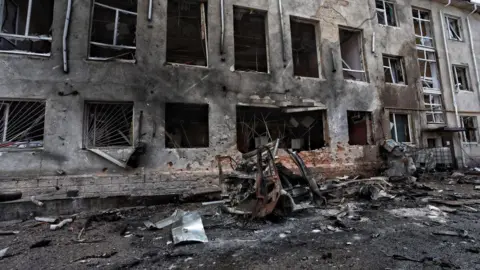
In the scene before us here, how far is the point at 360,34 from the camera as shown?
11227 mm

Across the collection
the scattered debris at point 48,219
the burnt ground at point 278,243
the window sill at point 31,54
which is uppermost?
the window sill at point 31,54

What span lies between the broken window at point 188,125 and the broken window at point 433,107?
10741 millimetres

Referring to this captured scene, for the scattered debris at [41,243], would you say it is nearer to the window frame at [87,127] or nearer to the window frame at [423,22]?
the window frame at [87,127]

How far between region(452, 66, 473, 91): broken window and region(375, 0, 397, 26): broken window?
14.6ft

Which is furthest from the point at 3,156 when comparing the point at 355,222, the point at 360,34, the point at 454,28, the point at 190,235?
the point at 454,28

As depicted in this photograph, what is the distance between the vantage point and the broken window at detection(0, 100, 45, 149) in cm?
645

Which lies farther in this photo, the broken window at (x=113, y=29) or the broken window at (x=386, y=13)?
the broken window at (x=386, y=13)

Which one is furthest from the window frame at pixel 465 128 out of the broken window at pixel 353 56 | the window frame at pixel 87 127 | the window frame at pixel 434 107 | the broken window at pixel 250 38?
the window frame at pixel 87 127

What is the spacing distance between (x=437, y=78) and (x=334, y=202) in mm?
10792

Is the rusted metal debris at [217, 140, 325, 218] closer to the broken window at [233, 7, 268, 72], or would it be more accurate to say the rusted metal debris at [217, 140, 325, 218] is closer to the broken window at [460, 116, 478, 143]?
the broken window at [233, 7, 268, 72]

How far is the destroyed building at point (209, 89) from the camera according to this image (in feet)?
22.0

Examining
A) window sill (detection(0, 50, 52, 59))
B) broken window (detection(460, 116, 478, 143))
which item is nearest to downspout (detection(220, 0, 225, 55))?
window sill (detection(0, 50, 52, 59))

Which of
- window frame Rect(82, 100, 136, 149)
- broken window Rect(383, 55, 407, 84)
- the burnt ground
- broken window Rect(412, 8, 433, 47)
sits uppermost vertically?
broken window Rect(412, 8, 433, 47)

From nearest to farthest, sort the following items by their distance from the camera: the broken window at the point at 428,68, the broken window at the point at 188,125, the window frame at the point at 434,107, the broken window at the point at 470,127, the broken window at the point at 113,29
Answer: the broken window at the point at 113,29, the broken window at the point at 188,125, the window frame at the point at 434,107, the broken window at the point at 428,68, the broken window at the point at 470,127
